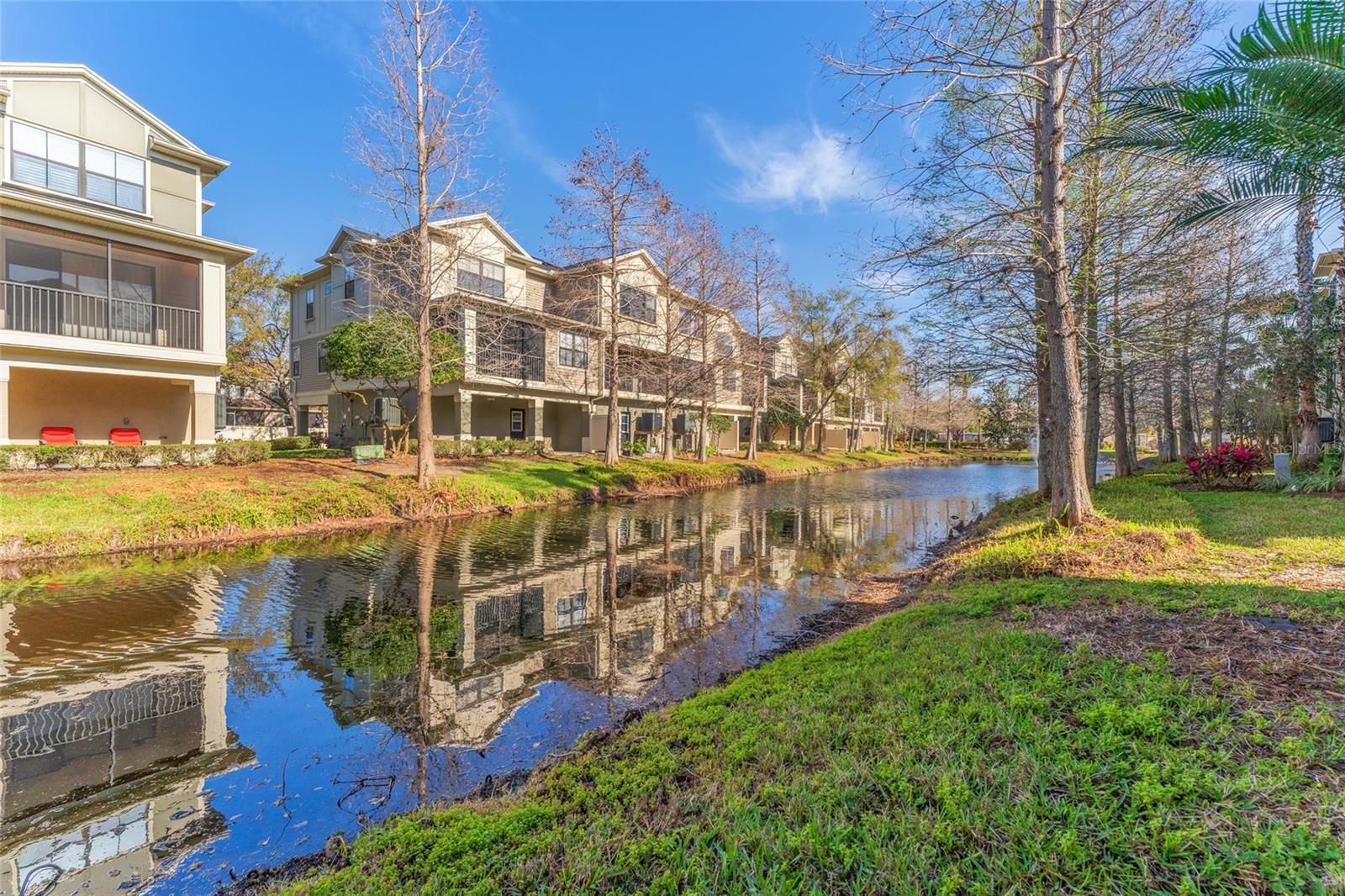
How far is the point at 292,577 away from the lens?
352 inches

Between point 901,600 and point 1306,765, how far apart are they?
18.1ft

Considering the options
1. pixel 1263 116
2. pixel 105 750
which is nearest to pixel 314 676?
pixel 105 750

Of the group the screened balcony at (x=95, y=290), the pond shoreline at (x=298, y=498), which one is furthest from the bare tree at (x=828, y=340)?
the screened balcony at (x=95, y=290)

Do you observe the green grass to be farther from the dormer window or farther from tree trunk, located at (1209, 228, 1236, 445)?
the dormer window

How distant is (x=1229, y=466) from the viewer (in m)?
14.1

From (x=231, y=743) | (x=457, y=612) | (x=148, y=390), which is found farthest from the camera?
(x=148, y=390)

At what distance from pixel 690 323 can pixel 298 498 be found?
1741 cm

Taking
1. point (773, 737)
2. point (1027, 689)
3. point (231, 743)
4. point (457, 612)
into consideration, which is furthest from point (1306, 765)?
point (457, 612)

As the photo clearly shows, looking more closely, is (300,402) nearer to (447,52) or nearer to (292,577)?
(447,52)

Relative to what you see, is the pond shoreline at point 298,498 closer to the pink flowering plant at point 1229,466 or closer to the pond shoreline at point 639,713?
the pond shoreline at point 639,713

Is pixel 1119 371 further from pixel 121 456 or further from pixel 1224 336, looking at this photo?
pixel 121 456

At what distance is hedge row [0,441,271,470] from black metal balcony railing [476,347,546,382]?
801 centimetres

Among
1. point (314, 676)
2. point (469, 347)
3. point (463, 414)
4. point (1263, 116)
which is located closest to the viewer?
point (314, 676)

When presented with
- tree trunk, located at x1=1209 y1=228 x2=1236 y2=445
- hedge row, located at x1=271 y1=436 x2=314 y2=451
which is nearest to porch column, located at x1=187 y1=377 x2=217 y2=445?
hedge row, located at x1=271 y1=436 x2=314 y2=451
